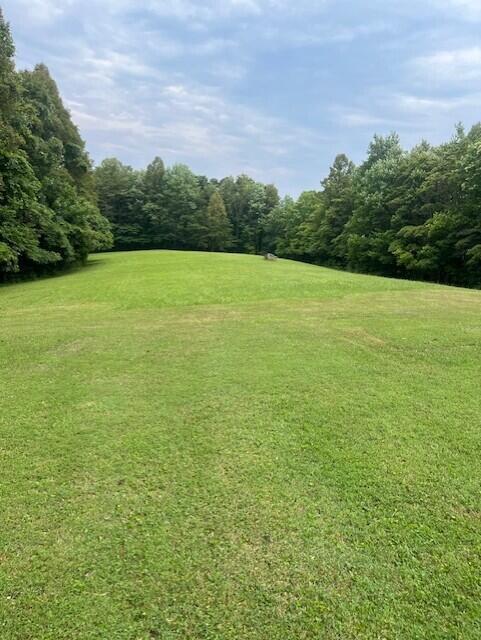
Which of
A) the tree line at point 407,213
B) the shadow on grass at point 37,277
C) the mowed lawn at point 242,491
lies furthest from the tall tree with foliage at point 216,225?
the mowed lawn at point 242,491

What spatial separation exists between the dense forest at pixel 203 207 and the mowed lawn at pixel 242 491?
15.1 m

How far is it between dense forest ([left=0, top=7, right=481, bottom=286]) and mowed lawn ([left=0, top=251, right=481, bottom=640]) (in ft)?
49.4

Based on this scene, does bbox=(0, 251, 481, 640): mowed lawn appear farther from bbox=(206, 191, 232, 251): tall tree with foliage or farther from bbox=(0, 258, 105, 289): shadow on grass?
bbox=(206, 191, 232, 251): tall tree with foliage

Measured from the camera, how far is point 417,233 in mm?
27750

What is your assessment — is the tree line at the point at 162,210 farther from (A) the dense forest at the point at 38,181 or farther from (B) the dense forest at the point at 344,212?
(A) the dense forest at the point at 38,181

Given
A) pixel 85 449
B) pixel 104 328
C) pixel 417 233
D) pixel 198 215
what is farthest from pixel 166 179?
pixel 85 449

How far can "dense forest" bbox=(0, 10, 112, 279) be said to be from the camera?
59.2 feet

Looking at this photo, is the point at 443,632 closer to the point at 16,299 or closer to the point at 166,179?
the point at 16,299

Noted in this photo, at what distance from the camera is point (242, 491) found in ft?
11.2

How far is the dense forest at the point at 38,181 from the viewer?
59.2 ft

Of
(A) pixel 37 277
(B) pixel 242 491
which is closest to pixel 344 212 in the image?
(A) pixel 37 277

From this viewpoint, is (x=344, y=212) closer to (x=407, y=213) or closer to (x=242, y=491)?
(x=407, y=213)

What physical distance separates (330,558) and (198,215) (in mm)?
55236

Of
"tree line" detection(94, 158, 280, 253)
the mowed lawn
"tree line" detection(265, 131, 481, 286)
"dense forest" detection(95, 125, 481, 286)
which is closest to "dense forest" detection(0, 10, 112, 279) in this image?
the mowed lawn
